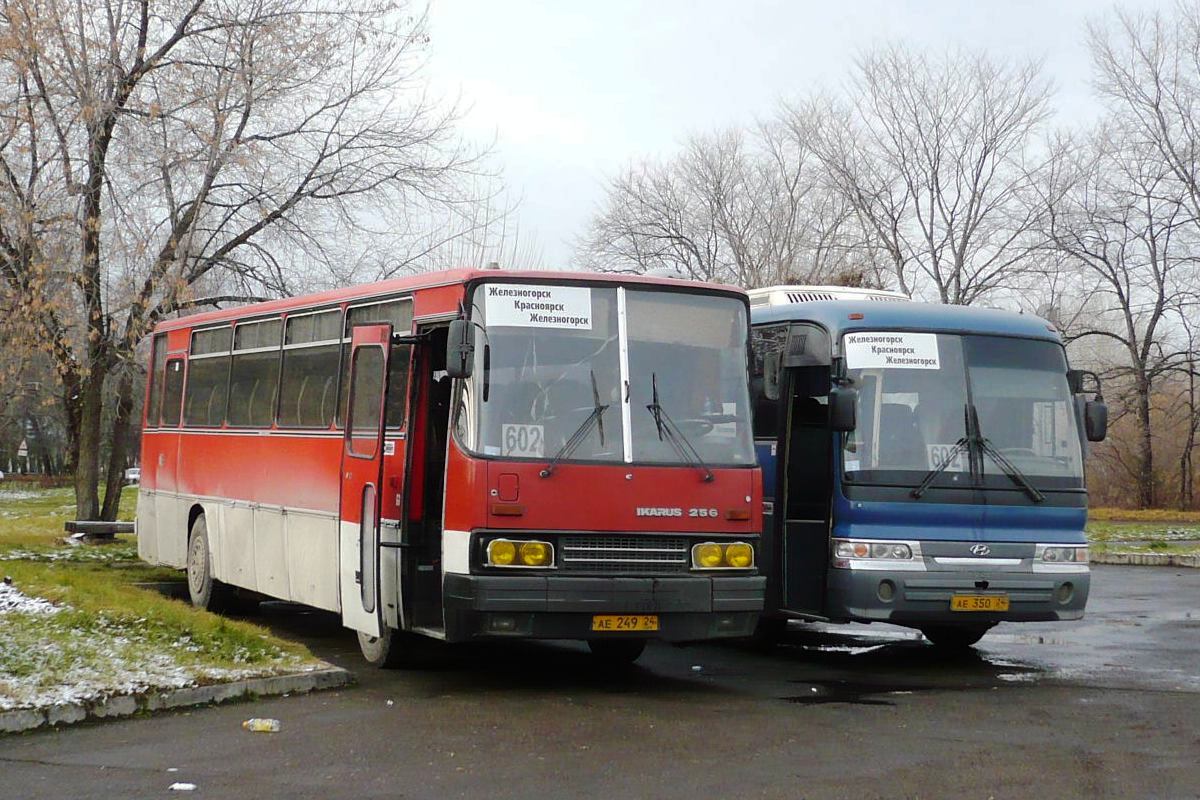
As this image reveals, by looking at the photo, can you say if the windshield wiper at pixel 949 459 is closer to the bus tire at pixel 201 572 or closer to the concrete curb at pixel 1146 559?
the bus tire at pixel 201 572

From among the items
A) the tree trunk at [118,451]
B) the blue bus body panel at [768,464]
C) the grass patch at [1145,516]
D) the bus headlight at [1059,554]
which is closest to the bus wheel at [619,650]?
the blue bus body panel at [768,464]

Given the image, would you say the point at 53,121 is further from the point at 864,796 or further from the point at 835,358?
the point at 864,796

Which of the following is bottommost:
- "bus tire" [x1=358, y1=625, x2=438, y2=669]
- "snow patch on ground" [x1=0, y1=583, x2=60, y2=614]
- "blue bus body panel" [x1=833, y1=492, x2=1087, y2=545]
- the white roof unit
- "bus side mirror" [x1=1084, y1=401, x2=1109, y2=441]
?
"bus tire" [x1=358, y1=625, x2=438, y2=669]

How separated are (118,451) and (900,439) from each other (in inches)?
655

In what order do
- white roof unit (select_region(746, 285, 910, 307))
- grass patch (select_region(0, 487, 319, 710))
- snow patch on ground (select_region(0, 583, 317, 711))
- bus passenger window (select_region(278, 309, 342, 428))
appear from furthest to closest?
white roof unit (select_region(746, 285, 910, 307)) → bus passenger window (select_region(278, 309, 342, 428)) → grass patch (select_region(0, 487, 319, 710)) → snow patch on ground (select_region(0, 583, 317, 711))

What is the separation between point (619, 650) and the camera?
42.8ft

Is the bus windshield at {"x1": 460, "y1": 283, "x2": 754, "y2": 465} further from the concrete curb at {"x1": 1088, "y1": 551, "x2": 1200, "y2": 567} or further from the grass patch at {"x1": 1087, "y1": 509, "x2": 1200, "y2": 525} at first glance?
the grass patch at {"x1": 1087, "y1": 509, "x2": 1200, "y2": 525}

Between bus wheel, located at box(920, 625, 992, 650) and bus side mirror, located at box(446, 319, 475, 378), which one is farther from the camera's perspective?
bus wheel, located at box(920, 625, 992, 650)

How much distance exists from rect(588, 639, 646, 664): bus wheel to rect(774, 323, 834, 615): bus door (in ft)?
4.46

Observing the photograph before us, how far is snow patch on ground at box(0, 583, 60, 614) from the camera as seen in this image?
13.0 meters

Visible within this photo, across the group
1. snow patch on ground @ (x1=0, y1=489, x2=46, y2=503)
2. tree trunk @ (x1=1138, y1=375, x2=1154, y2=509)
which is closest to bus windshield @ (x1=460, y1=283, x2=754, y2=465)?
tree trunk @ (x1=1138, y1=375, x2=1154, y2=509)

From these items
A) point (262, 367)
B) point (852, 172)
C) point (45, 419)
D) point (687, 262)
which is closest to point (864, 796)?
point (262, 367)

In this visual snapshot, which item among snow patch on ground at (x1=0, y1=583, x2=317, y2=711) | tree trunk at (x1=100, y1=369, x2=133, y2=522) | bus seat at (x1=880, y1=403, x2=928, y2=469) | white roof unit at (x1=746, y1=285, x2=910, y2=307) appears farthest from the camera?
tree trunk at (x1=100, y1=369, x2=133, y2=522)

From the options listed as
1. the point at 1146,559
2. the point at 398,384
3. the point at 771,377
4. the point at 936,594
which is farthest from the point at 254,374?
the point at 1146,559
